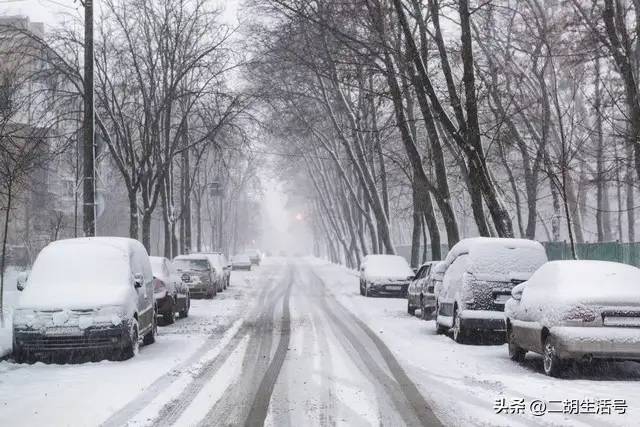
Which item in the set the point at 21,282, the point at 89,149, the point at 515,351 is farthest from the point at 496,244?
the point at 89,149

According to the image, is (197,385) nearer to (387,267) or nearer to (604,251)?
(604,251)

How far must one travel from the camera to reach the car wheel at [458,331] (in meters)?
14.4

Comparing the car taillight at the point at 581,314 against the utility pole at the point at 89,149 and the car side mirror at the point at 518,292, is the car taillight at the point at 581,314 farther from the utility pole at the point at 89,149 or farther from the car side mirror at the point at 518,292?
the utility pole at the point at 89,149

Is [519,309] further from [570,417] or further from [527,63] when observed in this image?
[527,63]

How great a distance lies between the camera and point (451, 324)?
50.3 feet

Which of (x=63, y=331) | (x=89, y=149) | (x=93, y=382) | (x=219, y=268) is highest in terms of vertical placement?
(x=89, y=149)

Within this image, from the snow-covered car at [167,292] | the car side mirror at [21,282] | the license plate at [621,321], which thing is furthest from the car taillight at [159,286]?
the license plate at [621,321]

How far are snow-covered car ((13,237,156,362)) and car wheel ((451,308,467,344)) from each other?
223 inches

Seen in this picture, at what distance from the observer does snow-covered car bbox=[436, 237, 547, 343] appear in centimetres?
1423

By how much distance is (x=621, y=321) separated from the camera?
10133 mm

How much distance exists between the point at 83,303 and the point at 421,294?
10.2 m

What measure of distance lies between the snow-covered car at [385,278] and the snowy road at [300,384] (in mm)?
13816

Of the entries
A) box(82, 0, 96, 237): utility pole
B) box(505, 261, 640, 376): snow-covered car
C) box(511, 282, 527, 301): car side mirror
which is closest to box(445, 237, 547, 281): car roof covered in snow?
box(511, 282, 527, 301): car side mirror

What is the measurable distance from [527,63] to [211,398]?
82.0 feet
